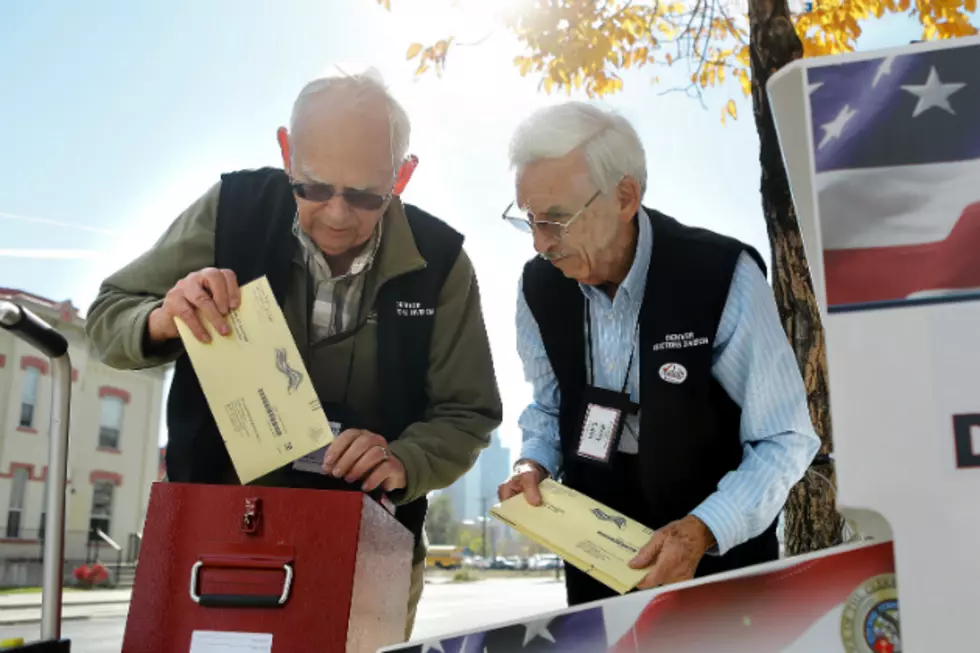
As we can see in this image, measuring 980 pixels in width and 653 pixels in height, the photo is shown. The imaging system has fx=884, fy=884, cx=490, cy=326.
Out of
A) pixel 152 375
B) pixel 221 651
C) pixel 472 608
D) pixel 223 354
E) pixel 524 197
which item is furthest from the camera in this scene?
pixel 152 375

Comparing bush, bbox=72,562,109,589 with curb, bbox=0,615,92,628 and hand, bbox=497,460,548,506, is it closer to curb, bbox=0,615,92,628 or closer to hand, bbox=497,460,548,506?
curb, bbox=0,615,92,628

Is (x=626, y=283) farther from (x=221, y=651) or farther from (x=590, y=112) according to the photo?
(x=221, y=651)

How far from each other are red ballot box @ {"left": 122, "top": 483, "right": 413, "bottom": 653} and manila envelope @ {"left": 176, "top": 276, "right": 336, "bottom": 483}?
0.44ft

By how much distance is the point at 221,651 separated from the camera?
1280mm

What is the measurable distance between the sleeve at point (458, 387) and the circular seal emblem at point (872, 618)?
48.4 inches

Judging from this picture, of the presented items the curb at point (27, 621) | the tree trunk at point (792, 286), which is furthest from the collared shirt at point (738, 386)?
the curb at point (27, 621)

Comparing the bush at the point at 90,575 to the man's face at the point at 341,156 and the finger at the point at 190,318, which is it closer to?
the man's face at the point at 341,156

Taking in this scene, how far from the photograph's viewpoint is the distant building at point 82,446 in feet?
68.9

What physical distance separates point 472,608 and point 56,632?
1769 centimetres

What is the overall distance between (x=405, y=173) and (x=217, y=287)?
0.68 metres

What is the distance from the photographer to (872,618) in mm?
646

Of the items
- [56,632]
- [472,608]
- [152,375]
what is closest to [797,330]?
[56,632]

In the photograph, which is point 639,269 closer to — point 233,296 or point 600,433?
point 600,433

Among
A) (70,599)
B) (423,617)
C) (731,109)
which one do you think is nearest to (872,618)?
(731,109)
